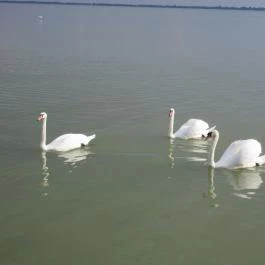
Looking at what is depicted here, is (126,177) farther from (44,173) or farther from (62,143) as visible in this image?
(62,143)

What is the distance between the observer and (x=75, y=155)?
48.4ft

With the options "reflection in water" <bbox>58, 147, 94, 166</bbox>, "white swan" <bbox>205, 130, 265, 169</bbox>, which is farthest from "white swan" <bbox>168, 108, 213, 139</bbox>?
"reflection in water" <bbox>58, 147, 94, 166</bbox>

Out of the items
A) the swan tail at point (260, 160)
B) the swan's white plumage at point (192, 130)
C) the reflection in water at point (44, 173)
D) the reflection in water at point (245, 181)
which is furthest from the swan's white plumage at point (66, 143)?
the swan tail at point (260, 160)

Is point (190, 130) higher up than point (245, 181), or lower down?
higher up

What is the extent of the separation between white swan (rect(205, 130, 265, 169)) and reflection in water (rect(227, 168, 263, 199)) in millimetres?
187

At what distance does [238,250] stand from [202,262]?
2.63 feet

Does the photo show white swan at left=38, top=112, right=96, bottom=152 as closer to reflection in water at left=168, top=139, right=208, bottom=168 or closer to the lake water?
the lake water

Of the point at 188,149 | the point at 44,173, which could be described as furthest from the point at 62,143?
the point at 188,149

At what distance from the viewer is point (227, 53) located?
4162 cm

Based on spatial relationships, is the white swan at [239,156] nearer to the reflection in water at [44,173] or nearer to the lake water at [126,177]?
the lake water at [126,177]

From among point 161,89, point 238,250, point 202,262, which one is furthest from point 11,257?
point 161,89

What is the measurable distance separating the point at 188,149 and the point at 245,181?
3.18m

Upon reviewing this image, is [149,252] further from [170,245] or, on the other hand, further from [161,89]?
[161,89]

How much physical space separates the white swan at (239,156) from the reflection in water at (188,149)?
96 cm
